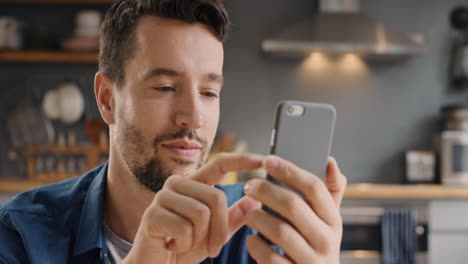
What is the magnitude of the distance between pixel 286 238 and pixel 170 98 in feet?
1.49

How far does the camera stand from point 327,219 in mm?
650

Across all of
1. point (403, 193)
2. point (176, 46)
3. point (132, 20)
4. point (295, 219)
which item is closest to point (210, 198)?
point (295, 219)

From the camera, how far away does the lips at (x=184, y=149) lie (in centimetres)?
98

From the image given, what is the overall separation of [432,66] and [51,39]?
9.01ft

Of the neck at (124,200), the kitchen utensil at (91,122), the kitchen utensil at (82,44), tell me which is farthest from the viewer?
the kitchen utensil at (91,122)

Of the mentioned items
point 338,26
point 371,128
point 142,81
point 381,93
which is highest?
point 338,26

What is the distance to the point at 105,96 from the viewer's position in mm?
1180

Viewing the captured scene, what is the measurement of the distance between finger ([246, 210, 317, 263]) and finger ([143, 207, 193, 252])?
0.11 metres

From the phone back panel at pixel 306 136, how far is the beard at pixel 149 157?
300 millimetres

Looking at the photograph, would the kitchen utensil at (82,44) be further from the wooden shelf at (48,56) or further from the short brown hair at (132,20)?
the short brown hair at (132,20)

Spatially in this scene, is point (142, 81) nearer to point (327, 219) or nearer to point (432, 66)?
point (327, 219)

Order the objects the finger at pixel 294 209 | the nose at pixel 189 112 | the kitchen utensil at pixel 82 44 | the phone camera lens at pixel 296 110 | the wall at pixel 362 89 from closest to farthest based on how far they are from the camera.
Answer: the finger at pixel 294 209 → the phone camera lens at pixel 296 110 → the nose at pixel 189 112 → the kitchen utensil at pixel 82 44 → the wall at pixel 362 89

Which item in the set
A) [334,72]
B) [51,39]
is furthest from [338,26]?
[51,39]

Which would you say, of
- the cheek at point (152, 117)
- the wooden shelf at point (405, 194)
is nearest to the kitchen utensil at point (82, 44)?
the wooden shelf at point (405, 194)
